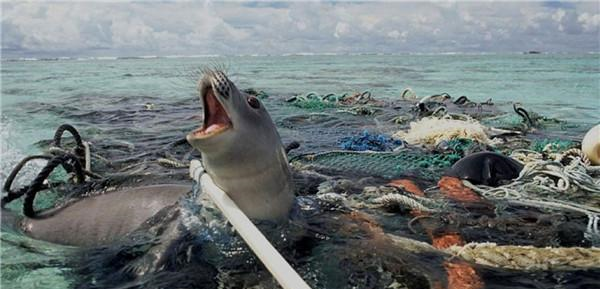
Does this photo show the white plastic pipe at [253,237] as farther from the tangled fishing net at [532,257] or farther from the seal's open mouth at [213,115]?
the tangled fishing net at [532,257]

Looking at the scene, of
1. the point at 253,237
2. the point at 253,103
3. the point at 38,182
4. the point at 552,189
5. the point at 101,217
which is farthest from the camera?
the point at 552,189

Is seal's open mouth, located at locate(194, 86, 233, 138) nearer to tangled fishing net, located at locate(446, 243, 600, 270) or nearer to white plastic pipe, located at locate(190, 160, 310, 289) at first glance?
white plastic pipe, located at locate(190, 160, 310, 289)

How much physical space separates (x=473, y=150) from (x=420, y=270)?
12.4 ft

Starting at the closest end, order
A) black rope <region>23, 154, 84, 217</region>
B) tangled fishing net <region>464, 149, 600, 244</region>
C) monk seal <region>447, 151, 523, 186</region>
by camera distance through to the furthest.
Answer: black rope <region>23, 154, 84, 217</region>, tangled fishing net <region>464, 149, 600, 244</region>, monk seal <region>447, 151, 523, 186</region>

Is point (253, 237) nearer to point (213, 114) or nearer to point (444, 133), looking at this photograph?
point (213, 114)

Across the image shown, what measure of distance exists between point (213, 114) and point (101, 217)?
1268 mm

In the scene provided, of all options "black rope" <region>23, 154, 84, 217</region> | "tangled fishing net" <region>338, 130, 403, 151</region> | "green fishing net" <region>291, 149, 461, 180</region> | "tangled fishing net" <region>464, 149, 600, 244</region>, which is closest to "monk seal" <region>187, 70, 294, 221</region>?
"black rope" <region>23, 154, 84, 217</region>

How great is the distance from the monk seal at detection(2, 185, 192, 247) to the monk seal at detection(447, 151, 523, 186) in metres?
2.70

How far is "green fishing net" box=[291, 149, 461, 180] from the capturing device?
605cm

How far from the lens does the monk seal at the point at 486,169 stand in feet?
17.6

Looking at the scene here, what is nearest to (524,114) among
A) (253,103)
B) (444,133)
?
(444,133)

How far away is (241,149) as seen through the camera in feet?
10.4

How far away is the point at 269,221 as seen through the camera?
11.4ft

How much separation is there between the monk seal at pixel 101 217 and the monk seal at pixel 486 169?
8.87 feet
